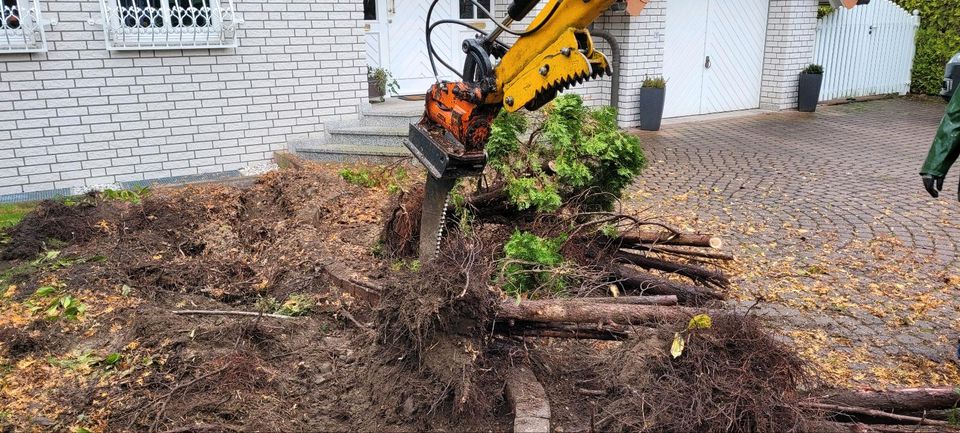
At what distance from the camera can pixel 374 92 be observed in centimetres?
977

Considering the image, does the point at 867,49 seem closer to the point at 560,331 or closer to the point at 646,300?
the point at 646,300

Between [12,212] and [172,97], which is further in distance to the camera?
[172,97]

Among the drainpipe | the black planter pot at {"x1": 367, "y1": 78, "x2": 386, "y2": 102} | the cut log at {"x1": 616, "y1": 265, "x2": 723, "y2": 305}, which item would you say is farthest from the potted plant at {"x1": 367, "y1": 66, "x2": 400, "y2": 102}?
the cut log at {"x1": 616, "y1": 265, "x2": 723, "y2": 305}

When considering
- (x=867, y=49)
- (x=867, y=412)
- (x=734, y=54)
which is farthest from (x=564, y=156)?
(x=867, y=49)

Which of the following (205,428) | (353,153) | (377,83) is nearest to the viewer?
(205,428)

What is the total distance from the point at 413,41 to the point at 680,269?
6590mm

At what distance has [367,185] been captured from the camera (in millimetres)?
6824

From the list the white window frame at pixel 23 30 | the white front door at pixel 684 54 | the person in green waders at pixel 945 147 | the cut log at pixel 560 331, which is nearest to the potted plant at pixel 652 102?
the white front door at pixel 684 54

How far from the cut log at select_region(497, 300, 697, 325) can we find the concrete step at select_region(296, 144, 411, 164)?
4.82 metres

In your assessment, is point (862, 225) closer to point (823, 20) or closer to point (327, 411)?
point (327, 411)

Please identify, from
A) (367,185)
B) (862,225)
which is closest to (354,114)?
(367,185)

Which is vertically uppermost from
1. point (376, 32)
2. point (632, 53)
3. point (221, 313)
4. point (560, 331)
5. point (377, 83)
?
point (376, 32)

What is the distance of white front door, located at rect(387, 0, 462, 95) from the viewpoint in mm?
9969

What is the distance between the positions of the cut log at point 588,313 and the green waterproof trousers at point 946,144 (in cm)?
148
